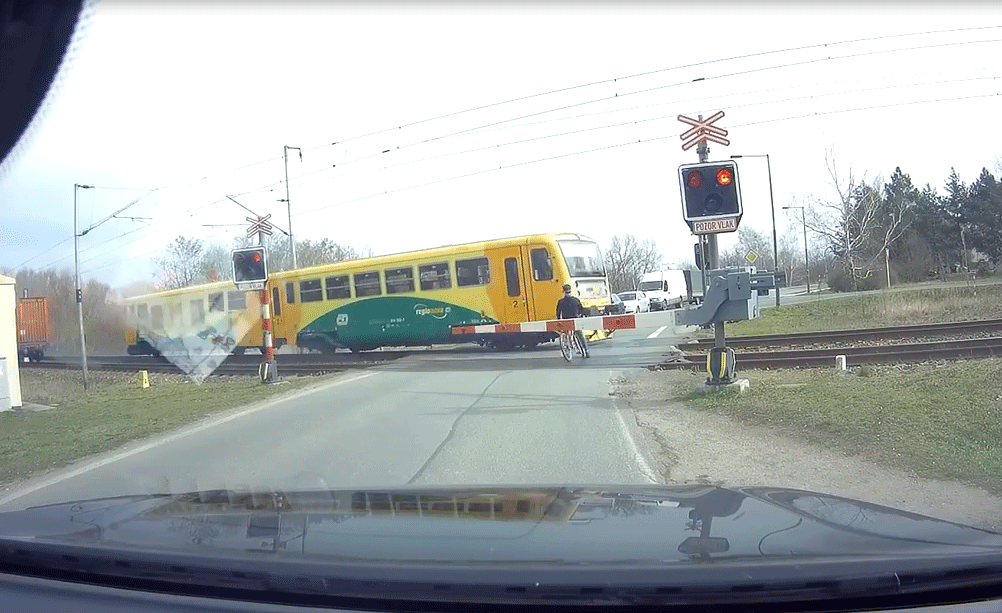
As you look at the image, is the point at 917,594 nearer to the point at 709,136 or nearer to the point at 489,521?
the point at 489,521

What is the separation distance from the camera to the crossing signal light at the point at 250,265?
53.8 ft

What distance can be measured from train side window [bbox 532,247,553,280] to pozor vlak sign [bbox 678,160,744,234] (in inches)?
393

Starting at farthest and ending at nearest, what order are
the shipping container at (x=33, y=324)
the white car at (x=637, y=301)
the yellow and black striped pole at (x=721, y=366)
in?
the white car at (x=637, y=301), the shipping container at (x=33, y=324), the yellow and black striped pole at (x=721, y=366)

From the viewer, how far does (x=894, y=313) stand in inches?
1014

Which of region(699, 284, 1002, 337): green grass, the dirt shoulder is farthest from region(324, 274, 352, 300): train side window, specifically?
the dirt shoulder

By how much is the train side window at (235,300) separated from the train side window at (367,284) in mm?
5481

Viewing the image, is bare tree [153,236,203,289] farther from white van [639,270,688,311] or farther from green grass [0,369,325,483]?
white van [639,270,688,311]

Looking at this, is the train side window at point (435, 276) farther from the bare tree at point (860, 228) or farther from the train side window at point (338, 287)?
the bare tree at point (860, 228)

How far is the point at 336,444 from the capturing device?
9.11 m

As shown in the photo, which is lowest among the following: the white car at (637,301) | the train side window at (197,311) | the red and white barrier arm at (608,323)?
the red and white barrier arm at (608,323)

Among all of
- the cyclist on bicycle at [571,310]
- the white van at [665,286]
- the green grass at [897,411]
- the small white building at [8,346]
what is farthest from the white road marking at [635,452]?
the white van at [665,286]

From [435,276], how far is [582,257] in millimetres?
4353

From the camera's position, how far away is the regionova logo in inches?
864

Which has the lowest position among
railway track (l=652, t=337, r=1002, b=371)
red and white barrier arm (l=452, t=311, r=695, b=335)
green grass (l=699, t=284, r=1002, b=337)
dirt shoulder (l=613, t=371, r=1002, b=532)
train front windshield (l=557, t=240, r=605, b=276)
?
dirt shoulder (l=613, t=371, r=1002, b=532)
